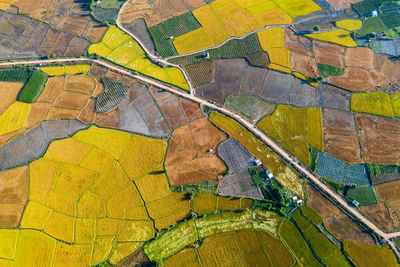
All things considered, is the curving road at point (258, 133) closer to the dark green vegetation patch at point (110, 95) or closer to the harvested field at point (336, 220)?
the harvested field at point (336, 220)

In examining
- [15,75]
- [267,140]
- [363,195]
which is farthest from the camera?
[15,75]

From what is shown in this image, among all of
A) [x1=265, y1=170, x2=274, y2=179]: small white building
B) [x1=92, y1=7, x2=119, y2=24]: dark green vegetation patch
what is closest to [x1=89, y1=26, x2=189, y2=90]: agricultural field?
[x1=92, y1=7, x2=119, y2=24]: dark green vegetation patch

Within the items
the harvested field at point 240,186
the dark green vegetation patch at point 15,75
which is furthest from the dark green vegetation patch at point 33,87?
the harvested field at point 240,186

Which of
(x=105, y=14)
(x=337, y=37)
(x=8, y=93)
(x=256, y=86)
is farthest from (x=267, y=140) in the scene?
(x=8, y=93)

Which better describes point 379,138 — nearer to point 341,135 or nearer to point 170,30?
point 341,135

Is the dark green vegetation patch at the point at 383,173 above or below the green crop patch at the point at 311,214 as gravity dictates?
above

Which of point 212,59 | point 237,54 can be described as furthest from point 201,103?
point 237,54
